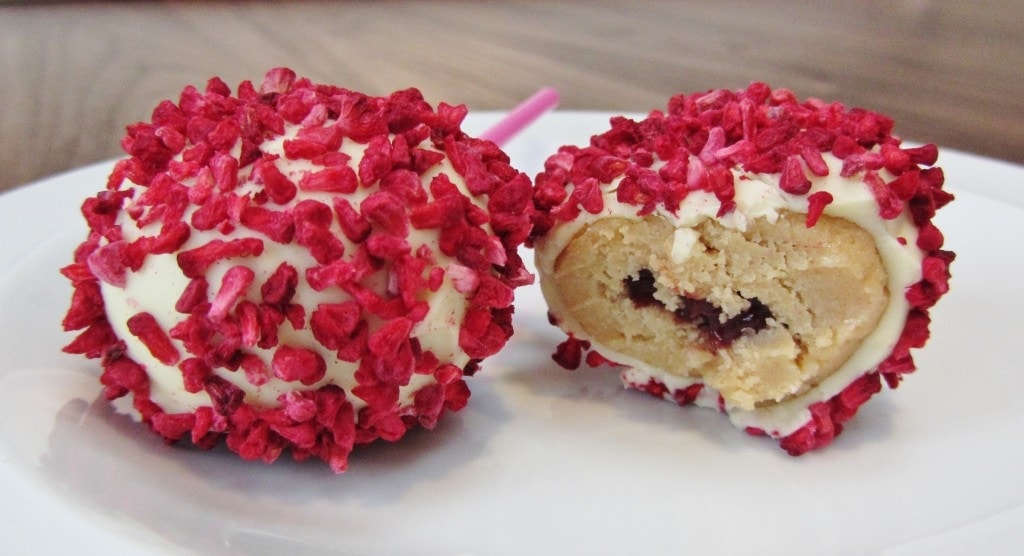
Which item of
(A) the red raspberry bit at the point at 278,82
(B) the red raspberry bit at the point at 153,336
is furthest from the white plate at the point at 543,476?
(A) the red raspberry bit at the point at 278,82

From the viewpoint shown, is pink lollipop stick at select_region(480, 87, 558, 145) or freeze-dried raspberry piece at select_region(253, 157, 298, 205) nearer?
freeze-dried raspberry piece at select_region(253, 157, 298, 205)

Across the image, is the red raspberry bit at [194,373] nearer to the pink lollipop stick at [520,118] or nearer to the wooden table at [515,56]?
the pink lollipop stick at [520,118]

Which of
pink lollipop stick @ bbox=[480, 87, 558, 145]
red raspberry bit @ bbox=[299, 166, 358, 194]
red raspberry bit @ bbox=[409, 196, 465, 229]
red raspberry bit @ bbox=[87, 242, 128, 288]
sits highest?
red raspberry bit @ bbox=[299, 166, 358, 194]

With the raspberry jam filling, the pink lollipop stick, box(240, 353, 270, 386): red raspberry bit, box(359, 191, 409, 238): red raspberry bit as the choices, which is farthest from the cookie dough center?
the pink lollipop stick

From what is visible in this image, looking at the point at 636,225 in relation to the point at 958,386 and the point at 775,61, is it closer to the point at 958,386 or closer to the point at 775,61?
the point at 958,386

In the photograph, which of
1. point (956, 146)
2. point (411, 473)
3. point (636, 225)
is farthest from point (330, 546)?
point (956, 146)

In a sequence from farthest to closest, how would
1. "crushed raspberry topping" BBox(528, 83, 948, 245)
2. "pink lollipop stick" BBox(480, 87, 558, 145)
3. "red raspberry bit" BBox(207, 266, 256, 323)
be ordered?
"pink lollipop stick" BBox(480, 87, 558, 145) < "crushed raspberry topping" BBox(528, 83, 948, 245) < "red raspberry bit" BBox(207, 266, 256, 323)

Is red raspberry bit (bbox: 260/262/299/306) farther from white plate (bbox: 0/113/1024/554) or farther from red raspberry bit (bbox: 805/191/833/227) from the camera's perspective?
red raspberry bit (bbox: 805/191/833/227)

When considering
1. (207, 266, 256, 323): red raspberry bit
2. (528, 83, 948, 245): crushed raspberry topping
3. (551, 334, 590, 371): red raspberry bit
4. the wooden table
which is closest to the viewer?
(207, 266, 256, 323): red raspberry bit

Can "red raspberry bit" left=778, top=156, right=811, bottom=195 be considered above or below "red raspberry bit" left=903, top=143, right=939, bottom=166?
below
